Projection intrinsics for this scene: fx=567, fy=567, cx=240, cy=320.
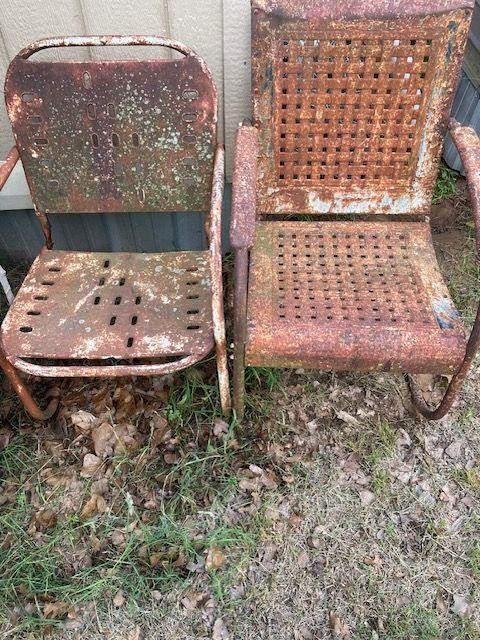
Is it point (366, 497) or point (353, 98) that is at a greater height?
point (353, 98)

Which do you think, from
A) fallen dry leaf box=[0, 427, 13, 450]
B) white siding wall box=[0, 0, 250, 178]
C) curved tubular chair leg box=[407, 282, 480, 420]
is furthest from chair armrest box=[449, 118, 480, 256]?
fallen dry leaf box=[0, 427, 13, 450]

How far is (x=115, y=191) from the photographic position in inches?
85.3

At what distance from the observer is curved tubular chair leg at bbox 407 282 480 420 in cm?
172

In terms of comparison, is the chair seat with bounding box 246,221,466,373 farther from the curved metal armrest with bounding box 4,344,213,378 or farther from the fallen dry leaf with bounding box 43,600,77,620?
the fallen dry leaf with bounding box 43,600,77,620

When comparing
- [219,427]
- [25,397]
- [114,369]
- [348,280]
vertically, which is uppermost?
[348,280]

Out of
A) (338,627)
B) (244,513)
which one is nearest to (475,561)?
(338,627)

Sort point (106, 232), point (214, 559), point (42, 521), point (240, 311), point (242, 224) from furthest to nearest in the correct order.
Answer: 1. point (106, 232)
2. point (42, 521)
3. point (214, 559)
4. point (240, 311)
5. point (242, 224)

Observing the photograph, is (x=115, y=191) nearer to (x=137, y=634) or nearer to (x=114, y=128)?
(x=114, y=128)

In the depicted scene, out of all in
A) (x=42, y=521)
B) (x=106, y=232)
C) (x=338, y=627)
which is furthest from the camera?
(x=106, y=232)

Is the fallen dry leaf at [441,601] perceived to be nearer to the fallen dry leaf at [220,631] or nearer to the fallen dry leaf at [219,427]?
the fallen dry leaf at [220,631]

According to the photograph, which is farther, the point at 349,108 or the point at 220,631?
the point at 349,108

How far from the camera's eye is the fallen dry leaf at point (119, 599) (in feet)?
6.12

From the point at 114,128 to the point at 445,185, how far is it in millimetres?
1773

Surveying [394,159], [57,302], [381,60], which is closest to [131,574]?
[57,302]
